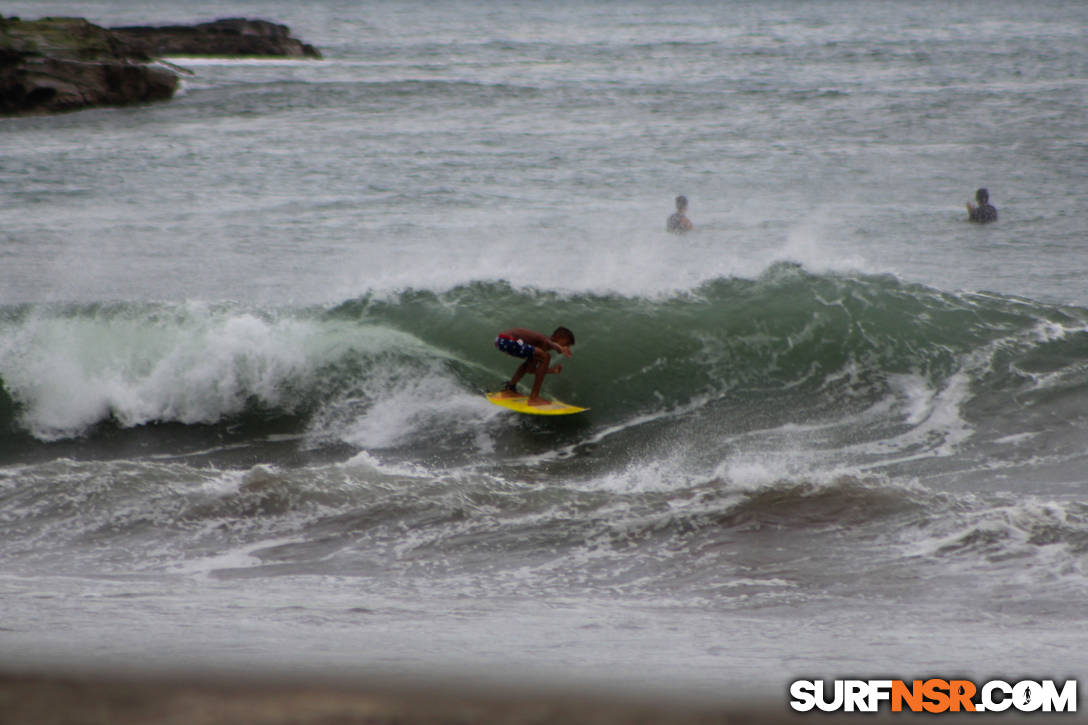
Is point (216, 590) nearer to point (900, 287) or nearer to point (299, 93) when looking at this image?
point (900, 287)

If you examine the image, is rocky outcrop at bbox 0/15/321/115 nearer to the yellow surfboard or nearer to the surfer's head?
the yellow surfboard

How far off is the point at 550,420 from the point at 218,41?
4533 cm

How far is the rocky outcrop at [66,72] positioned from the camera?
34.5 meters

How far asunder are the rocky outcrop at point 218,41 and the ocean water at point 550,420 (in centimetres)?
2237

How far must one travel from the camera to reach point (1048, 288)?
16.8 metres

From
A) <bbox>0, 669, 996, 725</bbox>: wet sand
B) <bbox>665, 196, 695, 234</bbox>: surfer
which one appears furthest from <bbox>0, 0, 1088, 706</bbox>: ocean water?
<bbox>0, 669, 996, 725</bbox>: wet sand

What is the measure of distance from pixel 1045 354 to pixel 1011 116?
953 inches

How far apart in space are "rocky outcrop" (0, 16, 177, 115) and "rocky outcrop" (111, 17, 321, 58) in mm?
12514

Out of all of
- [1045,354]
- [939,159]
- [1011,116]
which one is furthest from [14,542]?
[1011,116]

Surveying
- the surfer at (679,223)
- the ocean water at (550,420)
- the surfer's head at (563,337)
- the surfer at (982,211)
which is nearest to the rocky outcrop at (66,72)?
the ocean water at (550,420)

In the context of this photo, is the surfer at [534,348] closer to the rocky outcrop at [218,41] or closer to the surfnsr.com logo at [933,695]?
the surfnsr.com logo at [933,695]

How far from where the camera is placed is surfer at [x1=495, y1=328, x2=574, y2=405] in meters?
10.7

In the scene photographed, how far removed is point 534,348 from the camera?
1102cm

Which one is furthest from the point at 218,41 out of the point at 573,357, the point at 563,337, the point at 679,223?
the point at 563,337
